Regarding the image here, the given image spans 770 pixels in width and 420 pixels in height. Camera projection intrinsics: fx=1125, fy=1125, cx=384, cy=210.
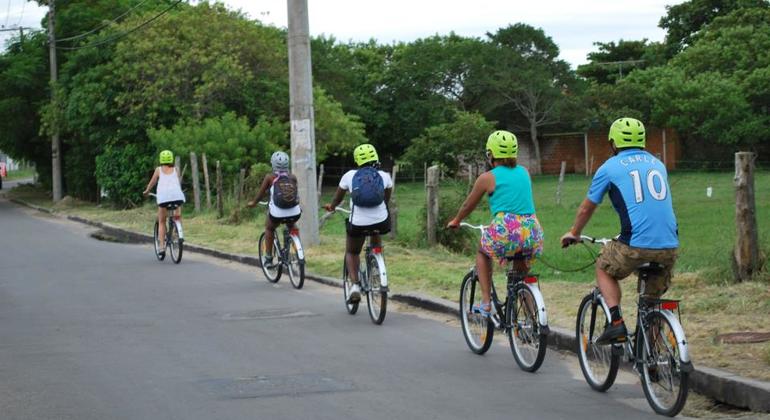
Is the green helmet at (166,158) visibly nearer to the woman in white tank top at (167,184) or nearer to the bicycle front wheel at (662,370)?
the woman in white tank top at (167,184)

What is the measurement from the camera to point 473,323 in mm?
9617

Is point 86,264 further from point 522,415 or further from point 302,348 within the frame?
point 522,415

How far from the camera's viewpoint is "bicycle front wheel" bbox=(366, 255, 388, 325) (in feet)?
36.7

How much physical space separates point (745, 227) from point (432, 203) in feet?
23.9

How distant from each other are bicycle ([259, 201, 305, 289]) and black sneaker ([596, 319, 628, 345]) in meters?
7.24

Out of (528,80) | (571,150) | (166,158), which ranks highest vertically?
(528,80)

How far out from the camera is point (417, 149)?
5362cm

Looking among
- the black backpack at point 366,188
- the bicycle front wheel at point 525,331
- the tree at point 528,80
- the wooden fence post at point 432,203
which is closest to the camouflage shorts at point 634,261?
the bicycle front wheel at point 525,331

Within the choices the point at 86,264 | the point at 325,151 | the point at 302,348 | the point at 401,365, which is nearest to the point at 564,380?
the point at 401,365

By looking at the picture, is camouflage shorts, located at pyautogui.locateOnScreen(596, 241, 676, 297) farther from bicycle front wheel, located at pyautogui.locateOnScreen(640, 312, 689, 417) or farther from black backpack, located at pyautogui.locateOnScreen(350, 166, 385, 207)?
black backpack, located at pyautogui.locateOnScreen(350, 166, 385, 207)

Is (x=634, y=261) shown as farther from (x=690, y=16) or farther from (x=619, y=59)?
(x=619, y=59)

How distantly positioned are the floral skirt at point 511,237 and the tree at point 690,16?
199 feet

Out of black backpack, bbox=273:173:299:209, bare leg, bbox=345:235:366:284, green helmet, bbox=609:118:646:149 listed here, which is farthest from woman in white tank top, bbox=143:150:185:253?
green helmet, bbox=609:118:646:149

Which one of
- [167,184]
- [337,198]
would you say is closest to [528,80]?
[167,184]
